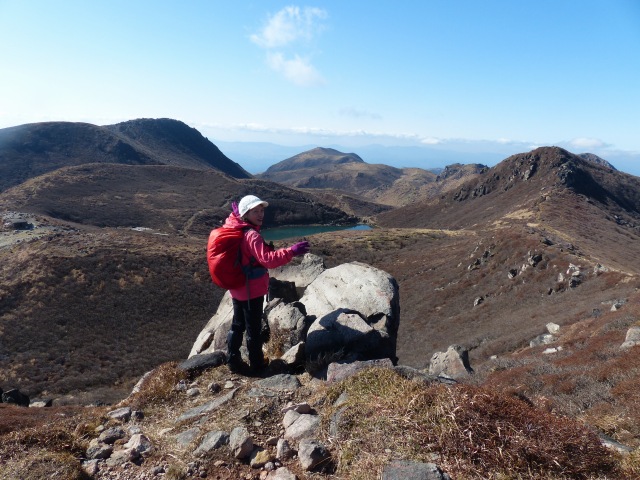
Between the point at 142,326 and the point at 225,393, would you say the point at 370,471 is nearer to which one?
the point at 225,393

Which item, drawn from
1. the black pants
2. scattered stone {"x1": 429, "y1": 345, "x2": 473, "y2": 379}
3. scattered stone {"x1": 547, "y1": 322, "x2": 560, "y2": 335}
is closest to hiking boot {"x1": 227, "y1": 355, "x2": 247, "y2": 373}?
the black pants

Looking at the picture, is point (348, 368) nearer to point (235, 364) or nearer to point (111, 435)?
point (235, 364)

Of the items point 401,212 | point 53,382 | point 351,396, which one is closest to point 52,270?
point 53,382

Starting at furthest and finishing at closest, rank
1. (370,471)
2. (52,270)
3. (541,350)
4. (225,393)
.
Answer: (52,270) → (541,350) → (225,393) → (370,471)

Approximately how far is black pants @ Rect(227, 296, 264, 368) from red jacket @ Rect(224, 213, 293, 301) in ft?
0.99

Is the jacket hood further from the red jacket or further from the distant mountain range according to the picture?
the distant mountain range

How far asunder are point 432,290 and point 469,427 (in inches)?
1976

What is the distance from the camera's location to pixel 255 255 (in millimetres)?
7293

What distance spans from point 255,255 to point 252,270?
57 centimetres

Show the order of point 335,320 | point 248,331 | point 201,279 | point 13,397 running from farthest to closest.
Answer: point 201,279 → point 13,397 → point 335,320 → point 248,331

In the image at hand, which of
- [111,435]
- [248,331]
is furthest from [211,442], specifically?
[248,331]

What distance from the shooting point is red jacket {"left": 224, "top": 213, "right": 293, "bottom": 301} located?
7.12 m

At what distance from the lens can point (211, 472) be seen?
503cm

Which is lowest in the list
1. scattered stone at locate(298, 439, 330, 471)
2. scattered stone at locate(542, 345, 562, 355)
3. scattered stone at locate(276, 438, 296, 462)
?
scattered stone at locate(542, 345, 562, 355)
